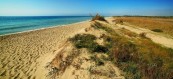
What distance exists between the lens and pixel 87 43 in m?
8.48

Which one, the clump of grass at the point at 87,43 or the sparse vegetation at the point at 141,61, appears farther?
the clump of grass at the point at 87,43

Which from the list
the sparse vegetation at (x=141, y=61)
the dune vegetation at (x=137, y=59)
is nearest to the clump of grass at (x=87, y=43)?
the dune vegetation at (x=137, y=59)

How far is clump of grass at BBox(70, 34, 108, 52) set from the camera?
785cm

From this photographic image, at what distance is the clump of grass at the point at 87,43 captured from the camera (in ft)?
25.8

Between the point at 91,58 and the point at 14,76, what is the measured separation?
11.5 feet

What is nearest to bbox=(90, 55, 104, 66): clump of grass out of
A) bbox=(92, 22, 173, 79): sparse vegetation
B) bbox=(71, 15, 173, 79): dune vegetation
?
bbox=(71, 15, 173, 79): dune vegetation

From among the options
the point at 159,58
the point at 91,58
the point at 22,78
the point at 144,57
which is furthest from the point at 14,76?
the point at 159,58

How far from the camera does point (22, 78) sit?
713 centimetres

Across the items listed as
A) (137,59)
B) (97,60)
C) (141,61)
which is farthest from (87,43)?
(141,61)

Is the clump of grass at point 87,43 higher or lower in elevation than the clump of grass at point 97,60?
higher

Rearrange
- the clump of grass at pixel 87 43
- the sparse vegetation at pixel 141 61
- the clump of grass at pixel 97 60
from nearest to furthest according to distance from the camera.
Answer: the sparse vegetation at pixel 141 61 < the clump of grass at pixel 97 60 < the clump of grass at pixel 87 43

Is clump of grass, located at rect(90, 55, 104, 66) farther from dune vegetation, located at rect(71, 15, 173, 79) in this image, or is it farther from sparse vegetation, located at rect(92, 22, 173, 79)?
sparse vegetation, located at rect(92, 22, 173, 79)

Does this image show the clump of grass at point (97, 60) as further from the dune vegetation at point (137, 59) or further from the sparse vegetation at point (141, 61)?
the sparse vegetation at point (141, 61)

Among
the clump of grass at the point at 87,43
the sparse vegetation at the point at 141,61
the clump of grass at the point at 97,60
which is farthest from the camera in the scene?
the clump of grass at the point at 87,43
